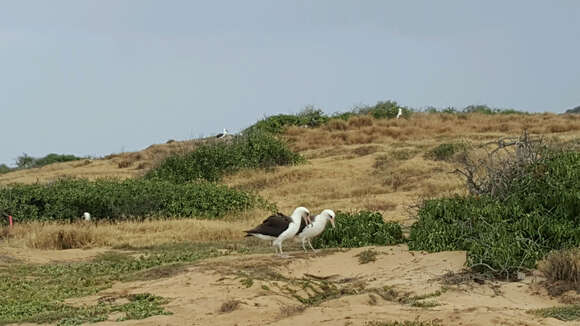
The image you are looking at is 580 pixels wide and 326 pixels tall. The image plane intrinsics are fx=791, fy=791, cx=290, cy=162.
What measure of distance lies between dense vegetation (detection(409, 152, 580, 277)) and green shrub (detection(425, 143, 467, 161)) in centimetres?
1047

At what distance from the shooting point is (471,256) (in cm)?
834

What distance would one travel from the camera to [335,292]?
8.29 meters

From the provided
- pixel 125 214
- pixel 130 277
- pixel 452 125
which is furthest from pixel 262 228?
pixel 452 125

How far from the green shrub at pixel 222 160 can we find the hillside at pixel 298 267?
1.84 feet

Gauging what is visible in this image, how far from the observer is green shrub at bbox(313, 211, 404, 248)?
416 inches

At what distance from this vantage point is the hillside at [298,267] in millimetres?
6926

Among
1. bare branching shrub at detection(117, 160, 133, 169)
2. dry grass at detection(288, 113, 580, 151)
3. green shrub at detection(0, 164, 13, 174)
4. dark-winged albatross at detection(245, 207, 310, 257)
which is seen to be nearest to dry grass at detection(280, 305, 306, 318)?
dark-winged albatross at detection(245, 207, 310, 257)

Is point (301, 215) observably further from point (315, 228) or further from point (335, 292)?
point (335, 292)

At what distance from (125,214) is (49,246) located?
3.06m

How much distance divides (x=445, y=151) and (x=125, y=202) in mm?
9285

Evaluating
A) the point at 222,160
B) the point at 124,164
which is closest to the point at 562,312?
the point at 222,160

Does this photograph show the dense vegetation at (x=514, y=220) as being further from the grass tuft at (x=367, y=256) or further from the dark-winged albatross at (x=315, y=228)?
the dark-winged albatross at (x=315, y=228)

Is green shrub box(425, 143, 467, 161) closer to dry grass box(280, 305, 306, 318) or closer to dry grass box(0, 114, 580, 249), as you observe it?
dry grass box(0, 114, 580, 249)

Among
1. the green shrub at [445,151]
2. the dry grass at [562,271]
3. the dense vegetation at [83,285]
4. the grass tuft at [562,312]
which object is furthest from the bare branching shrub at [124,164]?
the grass tuft at [562,312]
